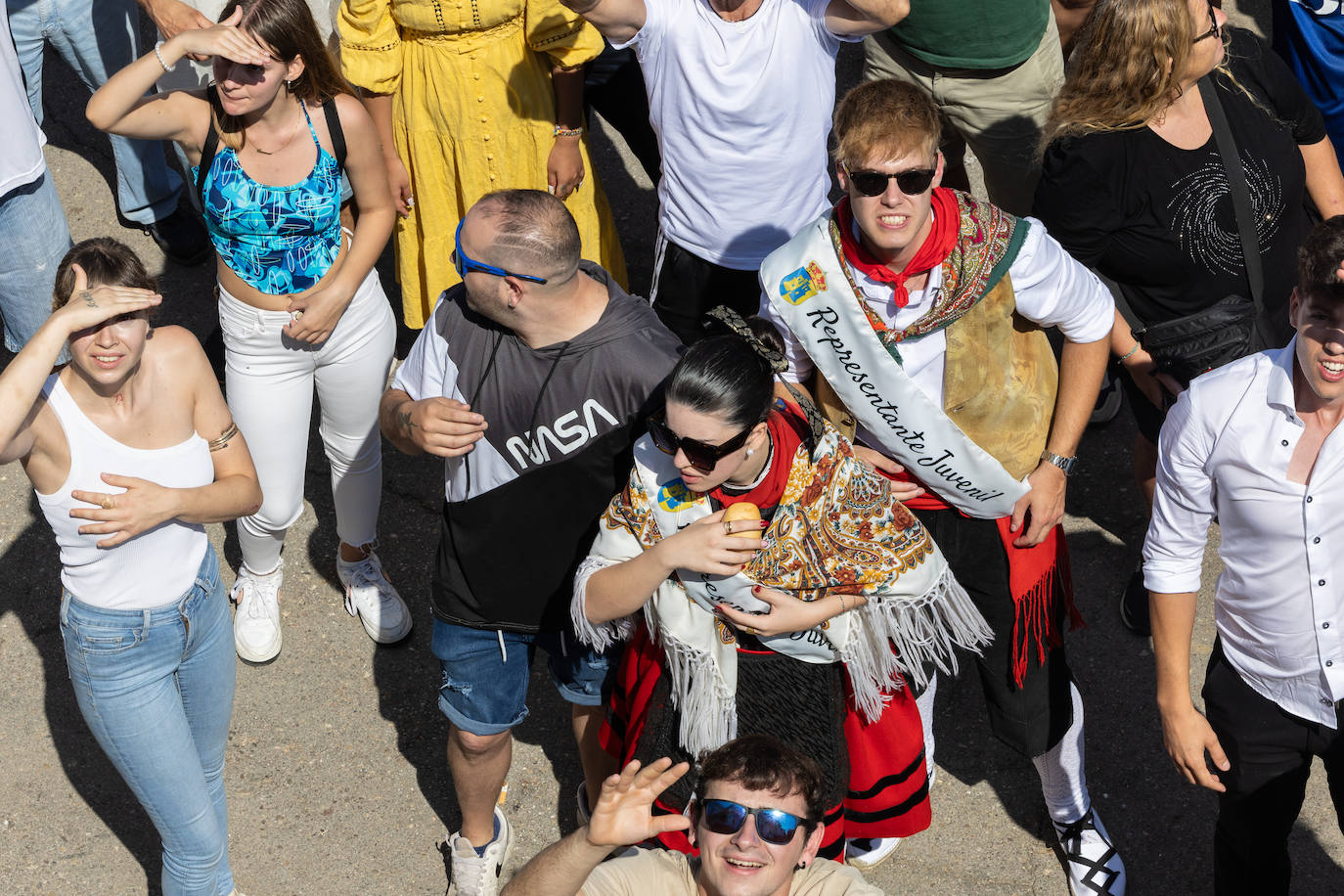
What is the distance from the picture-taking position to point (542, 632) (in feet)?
11.5

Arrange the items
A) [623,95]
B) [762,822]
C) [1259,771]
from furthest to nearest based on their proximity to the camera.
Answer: [623,95] → [1259,771] → [762,822]

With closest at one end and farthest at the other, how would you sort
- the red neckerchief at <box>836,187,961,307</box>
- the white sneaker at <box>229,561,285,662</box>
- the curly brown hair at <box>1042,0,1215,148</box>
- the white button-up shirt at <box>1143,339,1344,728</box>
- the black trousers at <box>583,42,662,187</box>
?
1. the white button-up shirt at <box>1143,339,1344,728</box>
2. the red neckerchief at <box>836,187,961,307</box>
3. the curly brown hair at <box>1042,0,1215,148</box>
4. the white sneaker at <box>229,561,285,662</box>
5. the black trousers at <box>583,42,662,187</box>

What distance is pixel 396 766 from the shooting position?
423 cm

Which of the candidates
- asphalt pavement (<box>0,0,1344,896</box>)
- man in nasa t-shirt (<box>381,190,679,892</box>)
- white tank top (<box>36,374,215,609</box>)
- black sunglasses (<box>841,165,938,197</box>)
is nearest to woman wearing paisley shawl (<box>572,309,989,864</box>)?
man in nasa t-shirt (<box>381,190,679,892</box>)

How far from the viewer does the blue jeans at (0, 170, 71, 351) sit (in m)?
4.34

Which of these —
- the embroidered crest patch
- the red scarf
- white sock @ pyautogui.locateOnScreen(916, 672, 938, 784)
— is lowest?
white sock @ pyautogui.locateOnScreen(916, 672, 938, 784)

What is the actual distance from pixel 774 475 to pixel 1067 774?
4.67 feet

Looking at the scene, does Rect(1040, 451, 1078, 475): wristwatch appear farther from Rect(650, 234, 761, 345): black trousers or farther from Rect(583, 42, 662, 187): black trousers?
Rect(583, 42, 662, 187): black trousers

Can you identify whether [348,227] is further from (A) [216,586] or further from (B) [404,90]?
(A) [216,586]

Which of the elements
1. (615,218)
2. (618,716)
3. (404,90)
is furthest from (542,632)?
(615,218)

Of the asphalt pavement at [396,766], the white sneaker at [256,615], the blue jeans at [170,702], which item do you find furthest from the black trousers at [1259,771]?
the white sneaker at [256,615]

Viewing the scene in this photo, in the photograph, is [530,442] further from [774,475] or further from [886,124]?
[886,124]

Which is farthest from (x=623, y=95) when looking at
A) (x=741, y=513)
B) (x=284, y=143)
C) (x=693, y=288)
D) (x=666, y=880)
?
(x=666, y=880)

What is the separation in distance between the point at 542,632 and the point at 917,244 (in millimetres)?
1313
